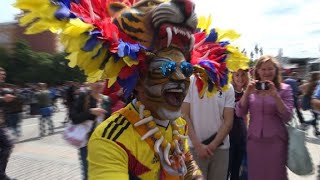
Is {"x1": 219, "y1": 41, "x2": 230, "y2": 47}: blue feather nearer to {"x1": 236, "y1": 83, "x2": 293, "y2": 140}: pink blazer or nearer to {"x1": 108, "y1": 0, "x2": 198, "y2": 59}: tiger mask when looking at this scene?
{"x1": 108, "y1": 0, "x2": 198, "y2": 59}: tiger mask

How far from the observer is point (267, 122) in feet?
11.7

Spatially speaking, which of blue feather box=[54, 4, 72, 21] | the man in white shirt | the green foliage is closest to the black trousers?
the man in white shirt

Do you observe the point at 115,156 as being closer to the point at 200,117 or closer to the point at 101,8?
the point at 101,8

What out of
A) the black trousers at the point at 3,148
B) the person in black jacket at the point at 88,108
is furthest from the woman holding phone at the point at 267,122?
the black trousers at the point at 3,148

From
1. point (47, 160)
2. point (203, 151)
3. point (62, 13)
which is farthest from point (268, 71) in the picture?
point (47, 160)

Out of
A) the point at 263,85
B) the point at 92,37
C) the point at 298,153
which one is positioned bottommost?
the point at 298,153

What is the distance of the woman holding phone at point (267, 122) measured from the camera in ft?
11.6

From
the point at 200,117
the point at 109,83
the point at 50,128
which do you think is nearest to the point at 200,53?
the point at 109,83

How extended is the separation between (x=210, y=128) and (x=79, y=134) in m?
1.47

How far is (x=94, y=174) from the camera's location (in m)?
1.61

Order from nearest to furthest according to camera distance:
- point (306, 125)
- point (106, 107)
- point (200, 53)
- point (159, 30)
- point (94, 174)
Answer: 1. point (94, 174)
2. point (159, 30)
3. point (200, 53)
4. point (106, 107)
5. point (306, 125)

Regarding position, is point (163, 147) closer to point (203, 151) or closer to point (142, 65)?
point (142, 65)

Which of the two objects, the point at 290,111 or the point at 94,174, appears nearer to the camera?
the point at 94,174

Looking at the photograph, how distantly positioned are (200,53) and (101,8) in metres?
0.59
